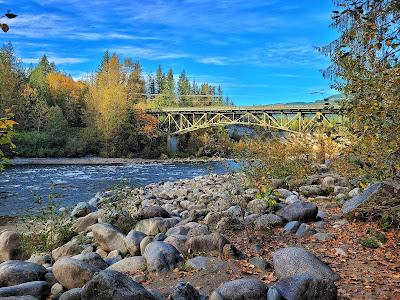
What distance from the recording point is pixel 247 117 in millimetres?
36031

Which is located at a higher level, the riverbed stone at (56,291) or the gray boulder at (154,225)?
the gray boulder at (154,225)

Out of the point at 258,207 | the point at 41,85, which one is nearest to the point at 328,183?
the point at 258,207

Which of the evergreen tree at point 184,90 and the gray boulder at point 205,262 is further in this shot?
the evergreen tree at point 184,90

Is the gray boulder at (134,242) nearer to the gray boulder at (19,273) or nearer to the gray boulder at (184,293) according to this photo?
the gray boulder at (19,273)

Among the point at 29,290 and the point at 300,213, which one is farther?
the point at 300,213

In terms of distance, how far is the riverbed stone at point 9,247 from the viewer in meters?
6.51

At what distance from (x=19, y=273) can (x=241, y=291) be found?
268cm

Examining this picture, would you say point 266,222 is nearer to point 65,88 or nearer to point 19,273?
point 19,273

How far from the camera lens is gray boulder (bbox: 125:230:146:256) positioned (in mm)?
5592

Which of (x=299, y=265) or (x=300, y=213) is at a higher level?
(x=300, y=213)

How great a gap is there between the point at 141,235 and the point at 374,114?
3420 millimetres

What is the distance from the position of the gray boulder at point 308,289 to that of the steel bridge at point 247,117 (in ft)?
57.6

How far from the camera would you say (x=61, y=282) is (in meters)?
4.55

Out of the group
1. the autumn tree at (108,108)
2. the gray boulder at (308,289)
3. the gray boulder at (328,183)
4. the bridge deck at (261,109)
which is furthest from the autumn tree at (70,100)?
the gray boulder at (308,289)
